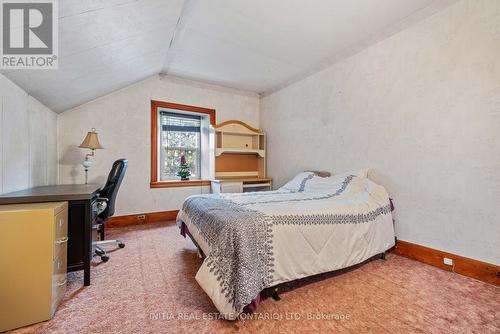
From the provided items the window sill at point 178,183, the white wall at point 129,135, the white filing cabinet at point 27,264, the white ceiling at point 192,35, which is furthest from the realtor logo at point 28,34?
the window sill at point 178,183

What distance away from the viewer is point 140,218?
366 cm

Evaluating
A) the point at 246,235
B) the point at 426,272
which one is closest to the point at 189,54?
the point at 246,235

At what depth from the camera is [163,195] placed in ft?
12.8

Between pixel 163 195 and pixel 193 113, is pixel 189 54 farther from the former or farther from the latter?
pixel 163 195

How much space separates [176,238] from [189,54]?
2615 mm

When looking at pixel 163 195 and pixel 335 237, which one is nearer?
pixel 335 237

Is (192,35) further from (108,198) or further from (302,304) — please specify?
(302,304)

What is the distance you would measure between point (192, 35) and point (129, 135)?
6.40ft

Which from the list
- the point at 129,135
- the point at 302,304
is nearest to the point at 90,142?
the point at 129,135

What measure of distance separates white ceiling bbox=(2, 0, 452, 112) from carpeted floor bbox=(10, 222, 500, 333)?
192 cm

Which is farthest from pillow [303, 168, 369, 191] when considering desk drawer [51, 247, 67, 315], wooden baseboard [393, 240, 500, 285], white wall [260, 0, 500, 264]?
desk drawer [51, 247, 67, 315]

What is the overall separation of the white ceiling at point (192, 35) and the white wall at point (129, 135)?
0.25 m

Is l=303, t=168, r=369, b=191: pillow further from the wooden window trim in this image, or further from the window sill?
the wooden window trim

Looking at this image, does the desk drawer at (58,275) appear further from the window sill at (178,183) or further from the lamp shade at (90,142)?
the window sill at (178,183)
